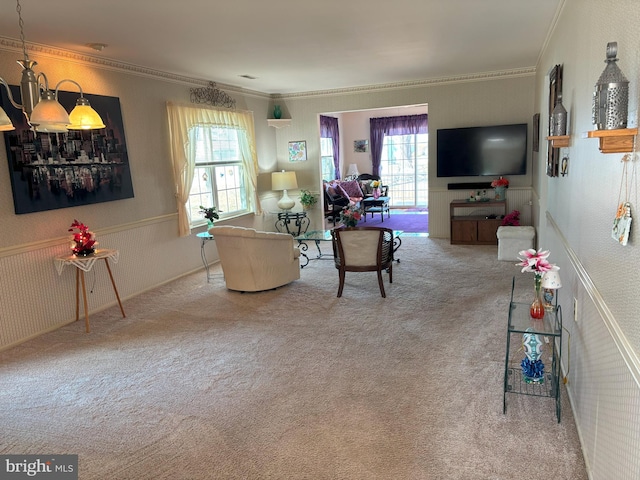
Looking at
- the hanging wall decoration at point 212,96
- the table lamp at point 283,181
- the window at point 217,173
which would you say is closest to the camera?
the hanging wall decoration at point 212,96

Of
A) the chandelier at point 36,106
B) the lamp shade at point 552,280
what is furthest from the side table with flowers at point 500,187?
the chandelier at point 36,106

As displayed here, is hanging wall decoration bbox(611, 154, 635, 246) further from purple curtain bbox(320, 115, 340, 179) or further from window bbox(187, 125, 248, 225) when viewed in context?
purple curtain bbox(320, 115, 340, 179)

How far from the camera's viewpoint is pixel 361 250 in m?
4.86

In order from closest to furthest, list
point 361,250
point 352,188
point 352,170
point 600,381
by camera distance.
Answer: point 600,381
point 361,250
point 352,188
point 352,170

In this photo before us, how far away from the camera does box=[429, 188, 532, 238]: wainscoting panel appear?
717cm

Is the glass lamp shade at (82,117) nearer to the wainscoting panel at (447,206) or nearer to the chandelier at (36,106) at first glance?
the chandelier at (36,106)

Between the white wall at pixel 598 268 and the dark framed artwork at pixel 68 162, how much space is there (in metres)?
4.30

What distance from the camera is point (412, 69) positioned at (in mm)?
6332

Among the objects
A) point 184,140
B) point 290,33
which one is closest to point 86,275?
point 184,140

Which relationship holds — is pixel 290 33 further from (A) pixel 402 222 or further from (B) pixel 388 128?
(B) pixel 388 128

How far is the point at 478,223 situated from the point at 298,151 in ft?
11.3

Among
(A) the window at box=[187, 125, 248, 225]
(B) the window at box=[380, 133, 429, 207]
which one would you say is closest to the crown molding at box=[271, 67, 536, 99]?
(A) the window at box=[187, 125, 248, 225]

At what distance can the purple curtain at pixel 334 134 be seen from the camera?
36.8 ft

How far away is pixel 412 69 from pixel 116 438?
18.6 ft
